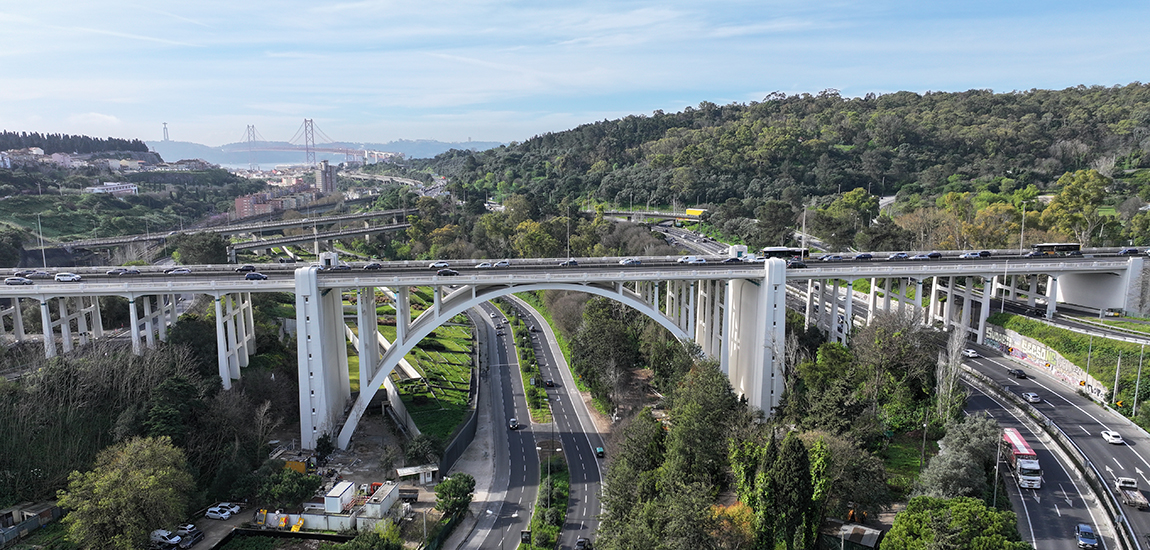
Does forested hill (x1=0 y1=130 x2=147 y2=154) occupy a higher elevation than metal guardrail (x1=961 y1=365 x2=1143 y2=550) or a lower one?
higher

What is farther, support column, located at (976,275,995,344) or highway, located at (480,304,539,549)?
support column, located at (976,275,995,344)

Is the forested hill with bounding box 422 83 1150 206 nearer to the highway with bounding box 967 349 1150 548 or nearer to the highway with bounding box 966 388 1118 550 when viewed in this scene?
the highway with bounding box 967 349 1150 548

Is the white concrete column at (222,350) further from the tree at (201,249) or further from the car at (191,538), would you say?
the tree at (201,249)

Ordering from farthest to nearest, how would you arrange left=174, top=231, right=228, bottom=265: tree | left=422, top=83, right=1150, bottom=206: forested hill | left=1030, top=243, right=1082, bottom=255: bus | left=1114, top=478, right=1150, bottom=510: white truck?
left=422, top=83, right=1150, bottom=206: forested hill → left=174, top=231, right=228, bottom=265: tree → left=1030, top=243, right=1082, bottom=255: bus → left=1114, top=478, right=1150, bottom=510: white truck

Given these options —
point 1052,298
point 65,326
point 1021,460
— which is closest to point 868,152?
point 1052,298

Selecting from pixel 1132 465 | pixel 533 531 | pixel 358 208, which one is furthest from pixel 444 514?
pixel 358 208

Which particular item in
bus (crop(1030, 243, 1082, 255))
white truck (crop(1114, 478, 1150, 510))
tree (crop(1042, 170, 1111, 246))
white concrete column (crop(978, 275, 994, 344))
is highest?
tree (crop(1042, 170, 1111, 246))

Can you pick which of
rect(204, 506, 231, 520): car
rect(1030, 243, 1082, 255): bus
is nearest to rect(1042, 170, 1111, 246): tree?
rect(1030, 243, 1082, 255): bus
